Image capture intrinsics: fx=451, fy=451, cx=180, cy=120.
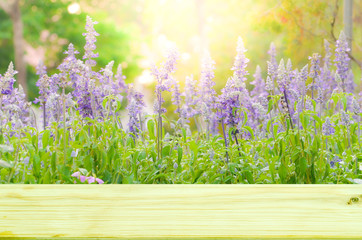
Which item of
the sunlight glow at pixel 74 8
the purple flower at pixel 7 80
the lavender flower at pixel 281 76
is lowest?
the lavender flower at pixel 281 76

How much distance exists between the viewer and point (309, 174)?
5.93 ft

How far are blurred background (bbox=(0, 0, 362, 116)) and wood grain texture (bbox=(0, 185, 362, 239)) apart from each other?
668mm

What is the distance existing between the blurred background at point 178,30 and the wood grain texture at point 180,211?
0.67m

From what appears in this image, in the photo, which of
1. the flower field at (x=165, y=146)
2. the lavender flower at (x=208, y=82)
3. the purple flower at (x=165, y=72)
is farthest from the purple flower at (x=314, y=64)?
the purple flower at (x=165, y=72)

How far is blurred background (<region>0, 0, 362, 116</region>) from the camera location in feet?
12.6

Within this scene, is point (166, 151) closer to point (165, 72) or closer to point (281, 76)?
point (165, 72)

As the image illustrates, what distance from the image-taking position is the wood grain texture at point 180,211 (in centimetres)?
125

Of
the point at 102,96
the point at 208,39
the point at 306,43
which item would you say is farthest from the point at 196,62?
the point at 102,96

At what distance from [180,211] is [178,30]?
13.7 feet

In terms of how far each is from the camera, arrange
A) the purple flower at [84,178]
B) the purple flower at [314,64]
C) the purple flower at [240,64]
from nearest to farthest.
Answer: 1. the purple flower at [84,178]
2. the purple flower at [240,64]
3. the purple flower at [314,64]

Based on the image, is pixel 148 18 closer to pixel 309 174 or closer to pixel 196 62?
pixel 196 62

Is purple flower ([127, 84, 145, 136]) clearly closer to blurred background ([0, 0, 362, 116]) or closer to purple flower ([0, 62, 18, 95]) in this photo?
blurred background ([0, 0, 362, 116])

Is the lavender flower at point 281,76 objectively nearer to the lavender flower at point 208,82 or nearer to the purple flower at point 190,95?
the lavender flower at point 208,82

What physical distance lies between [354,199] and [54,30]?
6.08m
